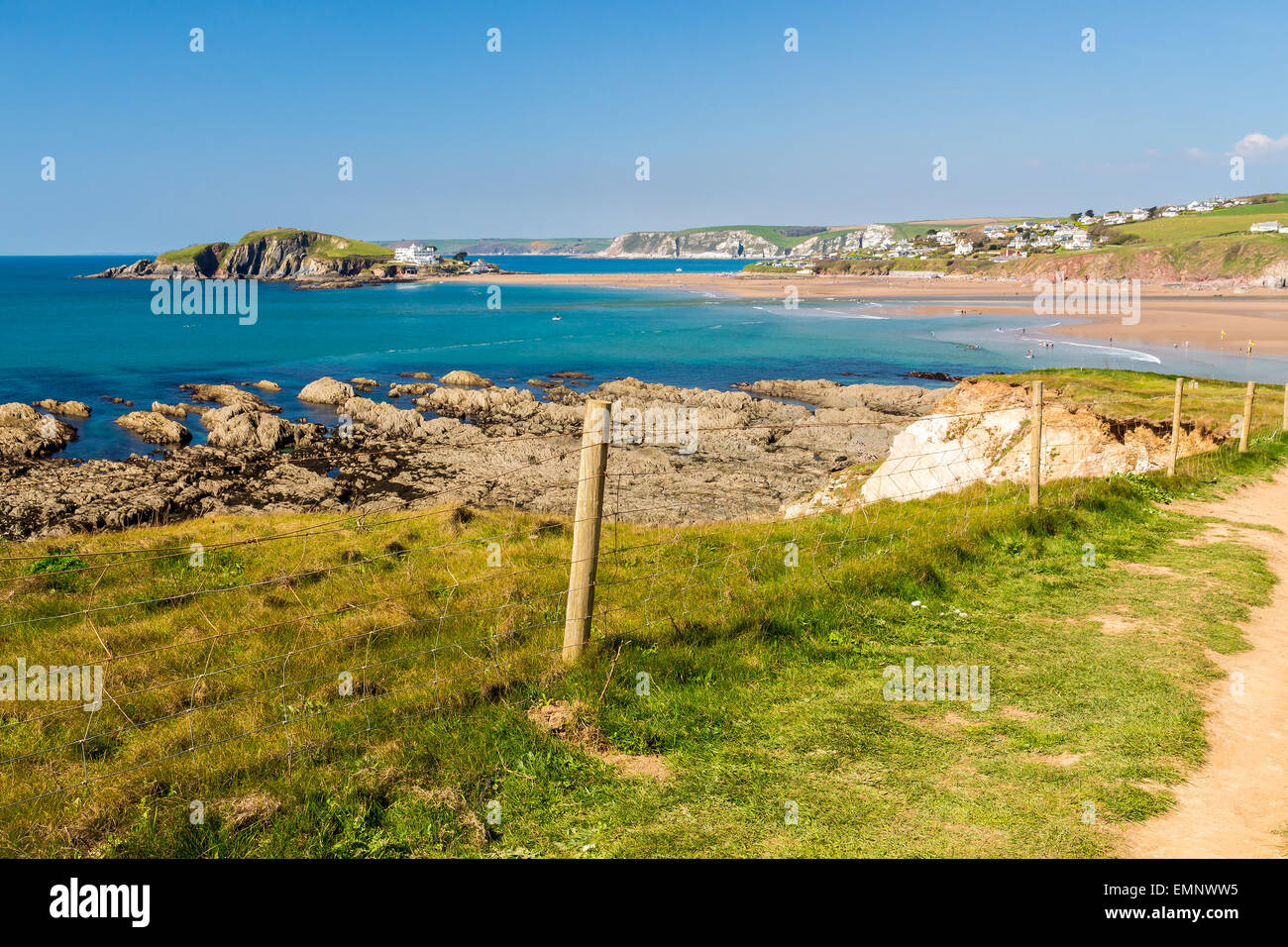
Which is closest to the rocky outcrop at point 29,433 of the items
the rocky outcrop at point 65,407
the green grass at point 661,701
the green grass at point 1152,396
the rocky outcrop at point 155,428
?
the rocky outcrop at point 155,428

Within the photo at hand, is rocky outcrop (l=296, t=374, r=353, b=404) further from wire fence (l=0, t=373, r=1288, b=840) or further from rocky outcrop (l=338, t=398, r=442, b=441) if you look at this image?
wire fence (l=0, t=373, r=1288, b=840)

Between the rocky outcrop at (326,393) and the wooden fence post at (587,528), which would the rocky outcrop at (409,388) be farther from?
the wooden fence post at (587,528)

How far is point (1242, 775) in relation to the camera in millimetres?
6508

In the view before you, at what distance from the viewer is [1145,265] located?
150 m

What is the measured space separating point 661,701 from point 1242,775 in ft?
16.6

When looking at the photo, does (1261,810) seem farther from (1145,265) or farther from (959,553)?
(1145,265)

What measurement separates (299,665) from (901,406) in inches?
1856

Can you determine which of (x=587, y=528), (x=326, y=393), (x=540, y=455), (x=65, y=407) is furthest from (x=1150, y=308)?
(x=65, y=407)

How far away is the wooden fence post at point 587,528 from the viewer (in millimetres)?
7547

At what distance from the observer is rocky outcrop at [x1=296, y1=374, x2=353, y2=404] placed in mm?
51000

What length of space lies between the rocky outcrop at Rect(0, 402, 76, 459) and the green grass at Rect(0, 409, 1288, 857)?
94.0 ft

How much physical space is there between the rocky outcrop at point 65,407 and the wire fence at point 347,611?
115 feet
